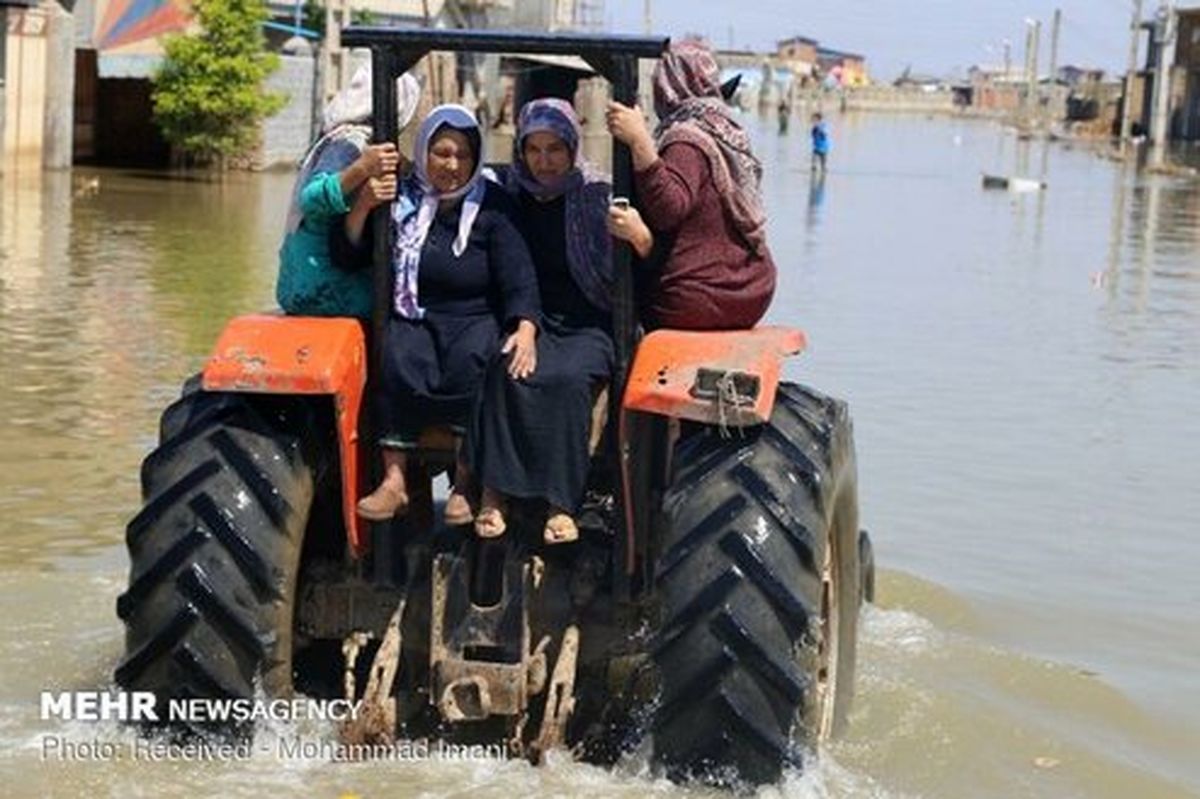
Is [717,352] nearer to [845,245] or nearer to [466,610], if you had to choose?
[466,610]

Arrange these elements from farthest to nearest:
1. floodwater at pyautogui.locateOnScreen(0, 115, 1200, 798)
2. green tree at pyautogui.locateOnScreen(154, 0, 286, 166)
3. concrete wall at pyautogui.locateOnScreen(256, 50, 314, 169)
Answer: concrete wall at pyautogui.locateOnScreen(256, 50, 314, 169) → green tree at pyautogui.locateOnScreen(154, 0, 286, 166) → floodwater at pyautogui.locateOnScreen(0, 115, 1200, 798)

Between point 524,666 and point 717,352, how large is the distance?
1.00 metres

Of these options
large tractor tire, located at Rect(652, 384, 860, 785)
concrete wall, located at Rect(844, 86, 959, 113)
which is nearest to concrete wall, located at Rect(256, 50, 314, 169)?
large tractor tire, located at Rect(652, 384, 860, 785)

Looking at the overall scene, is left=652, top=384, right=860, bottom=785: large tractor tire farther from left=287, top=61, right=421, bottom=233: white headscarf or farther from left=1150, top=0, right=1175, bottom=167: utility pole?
left=1150, top=0, right=1175, bottom=167: utility pole

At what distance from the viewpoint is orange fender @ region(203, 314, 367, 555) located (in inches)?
219

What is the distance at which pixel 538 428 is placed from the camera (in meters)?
5.60

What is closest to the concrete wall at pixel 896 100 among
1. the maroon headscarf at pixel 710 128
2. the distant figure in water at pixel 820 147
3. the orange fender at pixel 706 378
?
the distant figure in water at pixel 820 147

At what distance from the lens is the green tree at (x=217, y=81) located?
104 feet

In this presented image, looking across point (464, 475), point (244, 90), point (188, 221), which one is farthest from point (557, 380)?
point (244, 90)

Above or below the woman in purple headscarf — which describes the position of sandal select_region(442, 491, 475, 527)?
below

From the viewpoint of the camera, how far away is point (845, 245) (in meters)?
25.8

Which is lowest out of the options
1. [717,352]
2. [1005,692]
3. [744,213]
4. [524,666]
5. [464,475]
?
[1005,692]

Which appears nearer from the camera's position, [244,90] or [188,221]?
[188,221]

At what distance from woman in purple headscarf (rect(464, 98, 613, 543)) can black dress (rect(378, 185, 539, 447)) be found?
0.09 m
